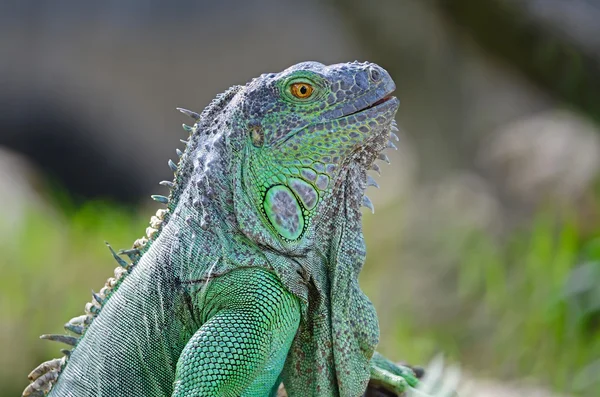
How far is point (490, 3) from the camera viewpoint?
28.6 ft

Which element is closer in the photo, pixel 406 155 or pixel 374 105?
pixel 374 105

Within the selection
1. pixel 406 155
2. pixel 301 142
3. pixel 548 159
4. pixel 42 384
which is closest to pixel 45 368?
pixel 42 384

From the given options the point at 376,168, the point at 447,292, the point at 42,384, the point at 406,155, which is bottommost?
the point at 42,384

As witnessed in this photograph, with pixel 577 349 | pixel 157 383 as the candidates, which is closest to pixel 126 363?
pixel 157 383

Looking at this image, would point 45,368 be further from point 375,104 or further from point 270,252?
point 375,104

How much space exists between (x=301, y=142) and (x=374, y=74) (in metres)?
0.45

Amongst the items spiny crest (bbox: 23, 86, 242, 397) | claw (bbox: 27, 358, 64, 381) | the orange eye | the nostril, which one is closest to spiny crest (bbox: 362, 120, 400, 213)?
the nostril

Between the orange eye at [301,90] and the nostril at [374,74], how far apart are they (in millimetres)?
275

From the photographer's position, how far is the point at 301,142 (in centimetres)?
295

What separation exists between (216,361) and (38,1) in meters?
15.0

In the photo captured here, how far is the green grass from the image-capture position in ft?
24.5

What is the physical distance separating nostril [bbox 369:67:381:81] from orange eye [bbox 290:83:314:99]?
28 cm

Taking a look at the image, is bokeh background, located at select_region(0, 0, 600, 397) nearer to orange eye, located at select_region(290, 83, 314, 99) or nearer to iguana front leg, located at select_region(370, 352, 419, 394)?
iguana front leg, located at select_region(370, 352, 419, 394)

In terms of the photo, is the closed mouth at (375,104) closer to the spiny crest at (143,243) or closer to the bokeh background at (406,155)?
the spiny crest at (143,243)
